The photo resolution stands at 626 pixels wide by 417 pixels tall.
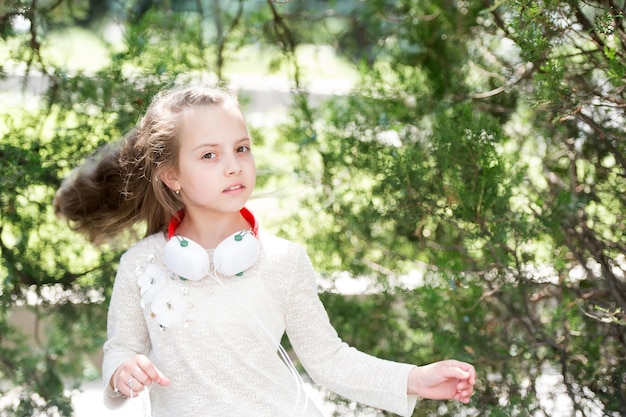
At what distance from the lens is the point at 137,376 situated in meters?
1.99

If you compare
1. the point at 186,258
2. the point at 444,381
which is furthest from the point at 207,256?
the point at 444,381

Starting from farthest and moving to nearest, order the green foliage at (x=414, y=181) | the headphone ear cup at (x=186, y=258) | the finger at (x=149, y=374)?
the green foliage at (x=414, y=181)
the headphone ear cup at (x=186, y=258)
the finger at (x=149, y=374)

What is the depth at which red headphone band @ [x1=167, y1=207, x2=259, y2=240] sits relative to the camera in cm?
231

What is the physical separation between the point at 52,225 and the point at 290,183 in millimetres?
Answer: 934

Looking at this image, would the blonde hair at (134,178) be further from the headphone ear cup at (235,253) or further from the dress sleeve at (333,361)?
the dress sleeve at (333,361)

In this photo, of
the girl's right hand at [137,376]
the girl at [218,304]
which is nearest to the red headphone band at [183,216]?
the girl at [218,304]

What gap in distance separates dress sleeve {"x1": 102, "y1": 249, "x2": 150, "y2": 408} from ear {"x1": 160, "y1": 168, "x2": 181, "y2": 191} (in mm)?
200

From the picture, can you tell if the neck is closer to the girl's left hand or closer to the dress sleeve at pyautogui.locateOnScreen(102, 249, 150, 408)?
the dress sleeve at pyautogui.locateOnScreen(102, 249, 150, 408)

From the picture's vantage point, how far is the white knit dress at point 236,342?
220cm

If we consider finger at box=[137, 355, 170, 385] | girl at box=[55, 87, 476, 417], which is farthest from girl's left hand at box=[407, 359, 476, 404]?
finger at box=[137, 355, 170, 385]

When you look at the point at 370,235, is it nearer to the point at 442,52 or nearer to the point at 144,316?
the point at 442,52

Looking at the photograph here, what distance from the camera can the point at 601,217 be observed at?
305 cm

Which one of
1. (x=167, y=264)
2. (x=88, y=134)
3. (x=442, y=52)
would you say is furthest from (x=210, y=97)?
(x=442, y=52)

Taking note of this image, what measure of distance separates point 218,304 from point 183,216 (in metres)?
0.29
